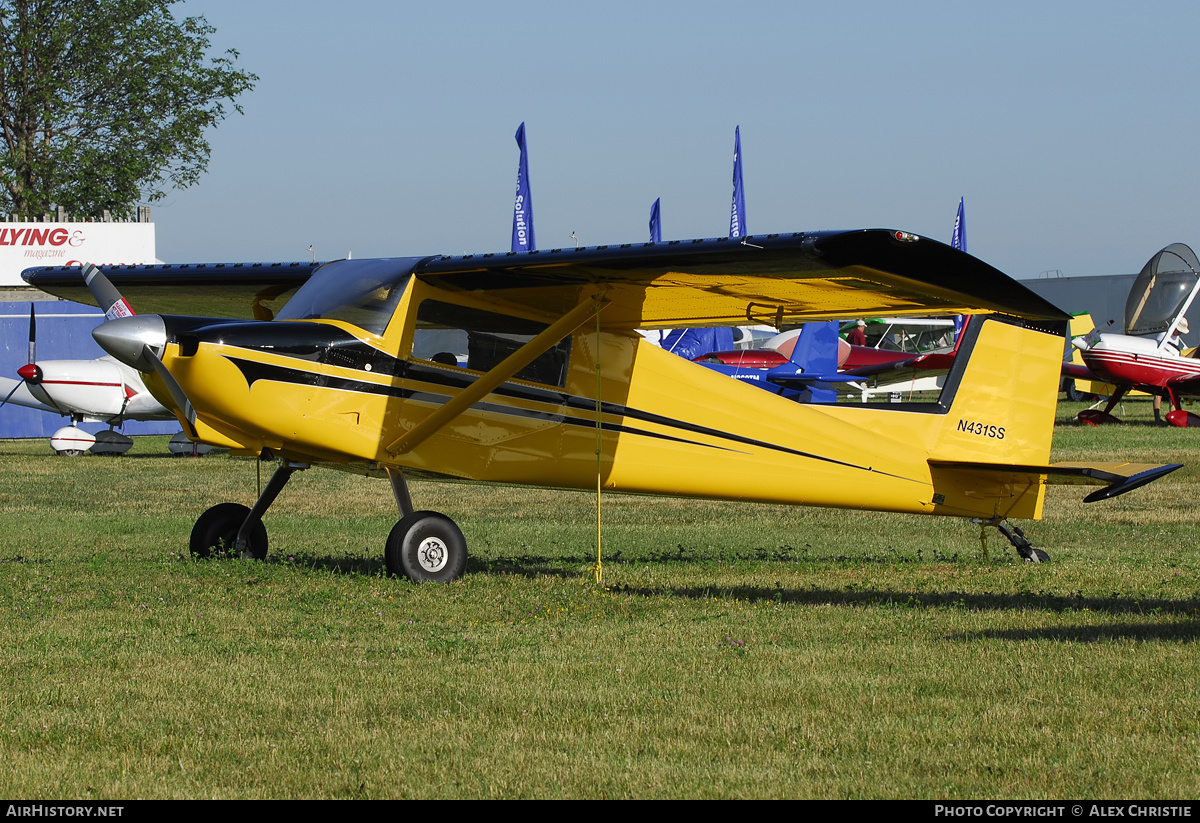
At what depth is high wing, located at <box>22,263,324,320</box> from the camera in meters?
11.6

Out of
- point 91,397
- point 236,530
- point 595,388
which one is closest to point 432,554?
point 595,388

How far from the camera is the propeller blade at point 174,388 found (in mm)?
8352

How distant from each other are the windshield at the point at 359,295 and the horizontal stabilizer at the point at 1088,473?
5131 millimetres

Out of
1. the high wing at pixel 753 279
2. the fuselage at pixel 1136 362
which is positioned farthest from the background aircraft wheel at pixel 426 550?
the fuselage at pixel 1136 362

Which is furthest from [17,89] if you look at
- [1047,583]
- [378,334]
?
[1047,583]

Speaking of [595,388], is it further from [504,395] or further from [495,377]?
[495,377]

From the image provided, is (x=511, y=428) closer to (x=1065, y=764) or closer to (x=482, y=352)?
Answer: (x=482, y=352)

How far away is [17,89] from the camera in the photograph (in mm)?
50031

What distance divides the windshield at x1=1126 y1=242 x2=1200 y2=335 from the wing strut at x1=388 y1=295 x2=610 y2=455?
96.5 feet

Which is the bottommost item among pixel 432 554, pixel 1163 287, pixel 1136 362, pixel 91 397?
pixel 91 397

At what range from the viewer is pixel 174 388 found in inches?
336

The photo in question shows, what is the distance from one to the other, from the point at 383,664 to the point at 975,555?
23.4 feet

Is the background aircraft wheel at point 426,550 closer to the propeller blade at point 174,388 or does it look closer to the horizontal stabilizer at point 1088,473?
the propeller blade at point 174,388

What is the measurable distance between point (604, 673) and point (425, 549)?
339 centimetres
